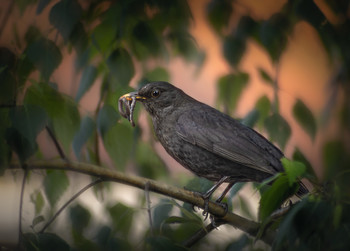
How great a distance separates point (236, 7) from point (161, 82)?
0.27 m

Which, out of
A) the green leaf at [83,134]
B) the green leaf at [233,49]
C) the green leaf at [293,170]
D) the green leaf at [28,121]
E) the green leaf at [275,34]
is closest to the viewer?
the green leaf at [293,170]

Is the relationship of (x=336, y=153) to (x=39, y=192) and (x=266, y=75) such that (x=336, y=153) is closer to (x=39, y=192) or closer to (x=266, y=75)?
(x=266, y=75)

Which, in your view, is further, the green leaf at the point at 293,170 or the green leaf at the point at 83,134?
the green leaf at the point at 83,134

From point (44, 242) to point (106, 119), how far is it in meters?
0.29

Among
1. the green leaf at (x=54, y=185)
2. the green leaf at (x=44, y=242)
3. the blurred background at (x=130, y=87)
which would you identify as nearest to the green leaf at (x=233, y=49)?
the blurred background at (x=130, y=87)

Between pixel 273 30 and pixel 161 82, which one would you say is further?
pixel 161 82

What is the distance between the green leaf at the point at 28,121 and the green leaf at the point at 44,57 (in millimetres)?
132

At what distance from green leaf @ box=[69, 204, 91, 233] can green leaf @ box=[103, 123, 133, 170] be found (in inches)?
7.1

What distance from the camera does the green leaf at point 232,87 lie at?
127cm

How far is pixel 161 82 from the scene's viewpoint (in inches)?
52.4

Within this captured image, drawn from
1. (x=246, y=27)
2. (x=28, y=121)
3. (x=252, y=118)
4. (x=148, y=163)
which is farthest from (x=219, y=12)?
(x=28, y=121)

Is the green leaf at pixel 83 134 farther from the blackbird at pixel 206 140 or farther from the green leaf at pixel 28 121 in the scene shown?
the green leaf at pixel 28 121

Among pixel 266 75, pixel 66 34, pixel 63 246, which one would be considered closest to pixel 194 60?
pixel 266 75

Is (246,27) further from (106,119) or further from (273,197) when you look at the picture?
(273,197)
